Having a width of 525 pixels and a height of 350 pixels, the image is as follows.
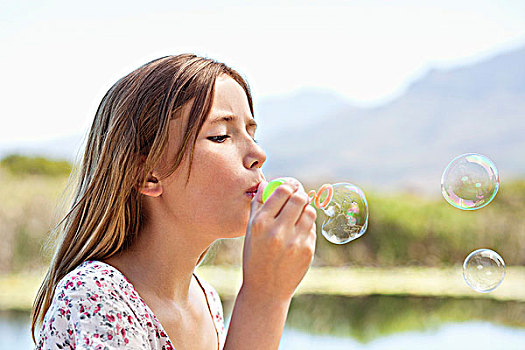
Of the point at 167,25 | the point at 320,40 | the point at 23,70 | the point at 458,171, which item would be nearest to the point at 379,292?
the point at 458,171

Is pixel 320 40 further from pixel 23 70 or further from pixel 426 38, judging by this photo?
pixel 23 70

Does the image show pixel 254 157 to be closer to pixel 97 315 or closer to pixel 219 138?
pixel 219 138

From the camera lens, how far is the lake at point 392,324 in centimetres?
668

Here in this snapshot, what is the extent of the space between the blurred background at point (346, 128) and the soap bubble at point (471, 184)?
Result: 32.6 inches

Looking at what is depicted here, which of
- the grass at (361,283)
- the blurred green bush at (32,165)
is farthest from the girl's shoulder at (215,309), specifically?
the blurred green bush at (32,165)

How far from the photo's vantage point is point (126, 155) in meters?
1.40

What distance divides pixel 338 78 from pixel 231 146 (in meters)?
50.7

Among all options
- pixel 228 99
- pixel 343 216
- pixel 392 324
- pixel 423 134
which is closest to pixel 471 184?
pixel 343 216

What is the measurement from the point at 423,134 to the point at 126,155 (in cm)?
4857

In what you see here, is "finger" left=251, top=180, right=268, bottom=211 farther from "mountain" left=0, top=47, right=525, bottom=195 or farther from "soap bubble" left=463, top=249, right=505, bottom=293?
"mountain" left=0, top=47, right=525, bottom=195

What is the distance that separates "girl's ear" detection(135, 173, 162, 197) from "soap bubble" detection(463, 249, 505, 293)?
1690 mm

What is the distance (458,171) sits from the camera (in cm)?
246

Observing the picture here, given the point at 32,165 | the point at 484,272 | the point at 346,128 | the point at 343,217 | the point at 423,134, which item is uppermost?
the point at 343,217

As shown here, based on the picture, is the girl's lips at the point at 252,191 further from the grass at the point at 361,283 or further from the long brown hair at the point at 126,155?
the grass at the point at 361,283
